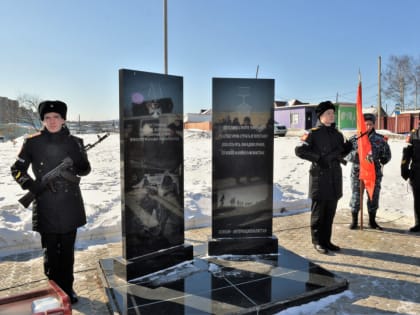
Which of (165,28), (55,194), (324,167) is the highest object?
(165,28)

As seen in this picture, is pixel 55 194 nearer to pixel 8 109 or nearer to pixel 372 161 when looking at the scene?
pixel 372 161

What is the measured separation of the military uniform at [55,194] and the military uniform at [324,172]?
2828 mm

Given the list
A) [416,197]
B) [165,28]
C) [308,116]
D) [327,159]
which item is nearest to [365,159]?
[416,197]

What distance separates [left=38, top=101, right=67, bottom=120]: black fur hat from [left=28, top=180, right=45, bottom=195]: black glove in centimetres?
60

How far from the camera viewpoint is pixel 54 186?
3.29m

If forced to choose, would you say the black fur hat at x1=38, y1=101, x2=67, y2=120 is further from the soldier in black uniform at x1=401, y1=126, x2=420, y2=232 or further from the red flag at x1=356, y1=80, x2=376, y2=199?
the soldier in black uniform at x1=401, y1=126, x2=420, y2=232

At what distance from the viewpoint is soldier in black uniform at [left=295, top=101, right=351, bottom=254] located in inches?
187

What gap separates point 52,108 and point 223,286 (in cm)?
235

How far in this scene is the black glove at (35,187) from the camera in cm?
318

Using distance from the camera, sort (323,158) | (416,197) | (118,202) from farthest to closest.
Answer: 1. (118,202)
2. (416,197)
3. (323,158)

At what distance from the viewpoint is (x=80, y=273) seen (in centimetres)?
416

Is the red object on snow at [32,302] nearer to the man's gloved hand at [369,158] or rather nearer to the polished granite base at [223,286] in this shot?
the polished granite base at [223,286]

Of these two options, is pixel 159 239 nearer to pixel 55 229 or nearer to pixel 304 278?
pixel 55 229

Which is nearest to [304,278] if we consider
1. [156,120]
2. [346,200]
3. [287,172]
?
[156,120]
